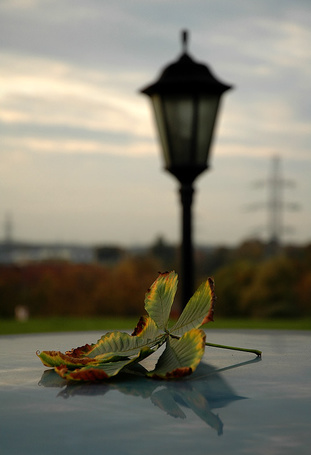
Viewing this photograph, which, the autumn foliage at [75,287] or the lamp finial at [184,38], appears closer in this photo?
the lamp finial at [184,38]

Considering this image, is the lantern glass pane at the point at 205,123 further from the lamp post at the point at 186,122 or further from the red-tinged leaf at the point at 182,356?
the red-tinged leaf at the point at 182,356

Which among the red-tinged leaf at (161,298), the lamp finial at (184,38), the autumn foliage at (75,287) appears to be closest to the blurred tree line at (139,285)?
the autumn foliage at (75,287)

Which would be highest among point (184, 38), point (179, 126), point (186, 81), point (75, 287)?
point (184, 38)

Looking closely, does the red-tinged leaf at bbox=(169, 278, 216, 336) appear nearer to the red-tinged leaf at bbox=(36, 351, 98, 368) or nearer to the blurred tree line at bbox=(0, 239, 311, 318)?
the red-tinged leaf at bbox=(36, 351, 98, 368)

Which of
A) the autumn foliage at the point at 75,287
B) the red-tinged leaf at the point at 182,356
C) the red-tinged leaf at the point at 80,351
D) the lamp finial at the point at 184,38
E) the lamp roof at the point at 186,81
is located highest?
the lamp finial at the point at 184,38

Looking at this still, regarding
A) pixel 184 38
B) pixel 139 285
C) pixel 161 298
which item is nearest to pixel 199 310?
pixel 161 298

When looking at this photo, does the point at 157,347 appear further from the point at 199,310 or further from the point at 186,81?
the point at 186,81

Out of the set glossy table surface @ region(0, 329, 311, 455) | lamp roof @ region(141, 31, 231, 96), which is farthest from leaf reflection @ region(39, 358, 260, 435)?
lamp roof @ region(141, 31, 231, 96)
